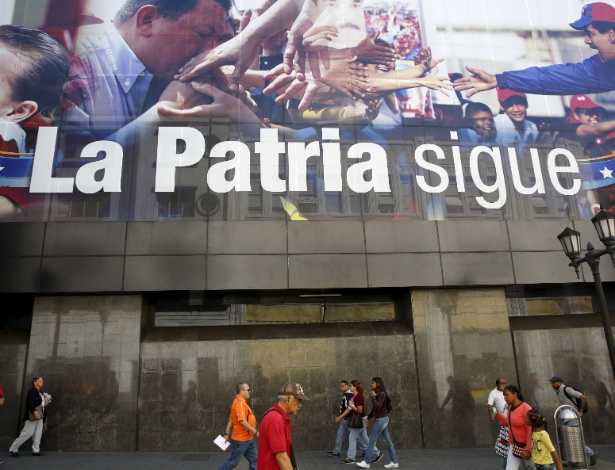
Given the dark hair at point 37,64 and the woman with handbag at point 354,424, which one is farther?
the dark hair at point 37,64

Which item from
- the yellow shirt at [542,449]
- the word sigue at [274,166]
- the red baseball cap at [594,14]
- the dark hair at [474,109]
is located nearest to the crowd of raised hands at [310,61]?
the dark hair at [474,109]

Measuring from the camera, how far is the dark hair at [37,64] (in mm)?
14820

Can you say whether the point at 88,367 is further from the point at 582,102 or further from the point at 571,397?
the point at 582,102

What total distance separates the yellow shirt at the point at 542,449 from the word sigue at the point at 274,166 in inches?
361

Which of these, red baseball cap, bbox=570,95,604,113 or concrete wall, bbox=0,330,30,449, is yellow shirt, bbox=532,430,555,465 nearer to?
concrete wall, bbox=0,330,30,449

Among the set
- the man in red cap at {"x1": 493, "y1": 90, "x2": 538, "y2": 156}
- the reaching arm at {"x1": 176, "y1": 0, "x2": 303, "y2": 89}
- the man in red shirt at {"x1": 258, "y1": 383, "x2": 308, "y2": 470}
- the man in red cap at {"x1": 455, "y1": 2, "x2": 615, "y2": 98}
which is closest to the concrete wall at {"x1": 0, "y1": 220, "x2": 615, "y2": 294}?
the man in red cap at {"x1": 493, "y1": 90, "x2": 538, "y2": 156}

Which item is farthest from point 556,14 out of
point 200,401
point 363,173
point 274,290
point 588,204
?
point 200,401

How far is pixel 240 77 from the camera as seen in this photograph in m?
15.5

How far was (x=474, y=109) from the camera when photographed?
15.9 metres

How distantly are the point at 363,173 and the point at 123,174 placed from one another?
705 cm

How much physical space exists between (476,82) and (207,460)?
1399cm

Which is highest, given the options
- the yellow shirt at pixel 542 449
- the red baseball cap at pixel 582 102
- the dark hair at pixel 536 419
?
the red baseball cap at pixel 582 102

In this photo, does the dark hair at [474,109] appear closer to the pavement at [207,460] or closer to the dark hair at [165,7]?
the dark hair at [165,7]

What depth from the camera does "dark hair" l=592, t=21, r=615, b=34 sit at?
17.4 metres
